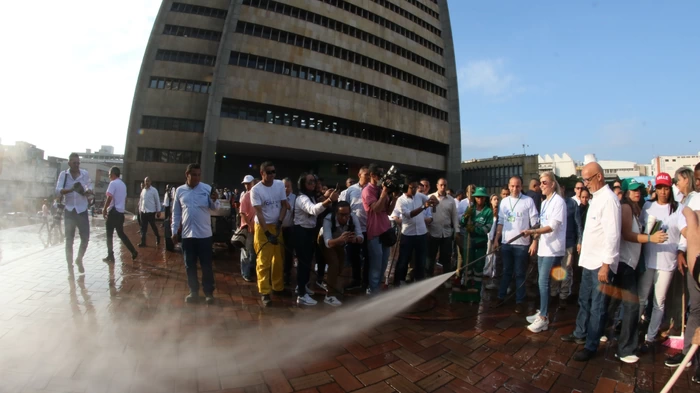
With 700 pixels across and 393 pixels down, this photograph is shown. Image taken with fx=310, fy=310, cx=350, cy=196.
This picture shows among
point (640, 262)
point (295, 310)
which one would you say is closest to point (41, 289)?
point (295, 310)

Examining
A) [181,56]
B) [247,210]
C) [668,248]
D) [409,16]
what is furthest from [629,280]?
[409,16]

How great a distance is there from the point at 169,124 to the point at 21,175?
25230 mm

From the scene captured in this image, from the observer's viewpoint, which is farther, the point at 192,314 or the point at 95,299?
the point at 95,299

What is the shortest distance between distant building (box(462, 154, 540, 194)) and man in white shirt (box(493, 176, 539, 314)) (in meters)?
43.2

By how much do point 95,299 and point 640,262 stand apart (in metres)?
6.38

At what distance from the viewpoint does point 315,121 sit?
28016 millimetres

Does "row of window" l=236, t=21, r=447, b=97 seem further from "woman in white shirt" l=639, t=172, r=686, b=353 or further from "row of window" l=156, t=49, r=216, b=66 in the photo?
"woman in white shirt" l=639, t=172, r=686, b=353

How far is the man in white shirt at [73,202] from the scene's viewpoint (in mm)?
5020

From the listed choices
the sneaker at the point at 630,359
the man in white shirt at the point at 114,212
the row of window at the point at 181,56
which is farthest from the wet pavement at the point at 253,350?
the row of window at the point at 181,56

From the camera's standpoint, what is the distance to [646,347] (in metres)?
3.10

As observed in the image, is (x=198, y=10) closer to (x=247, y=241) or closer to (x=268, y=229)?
Answer: (x=247, y=241)

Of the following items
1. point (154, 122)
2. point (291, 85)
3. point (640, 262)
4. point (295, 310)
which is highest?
point (291, 85)

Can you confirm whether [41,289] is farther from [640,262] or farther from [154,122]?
[154,122]

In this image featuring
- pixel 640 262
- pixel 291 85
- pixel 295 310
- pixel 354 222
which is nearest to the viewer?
pixel 640 262
